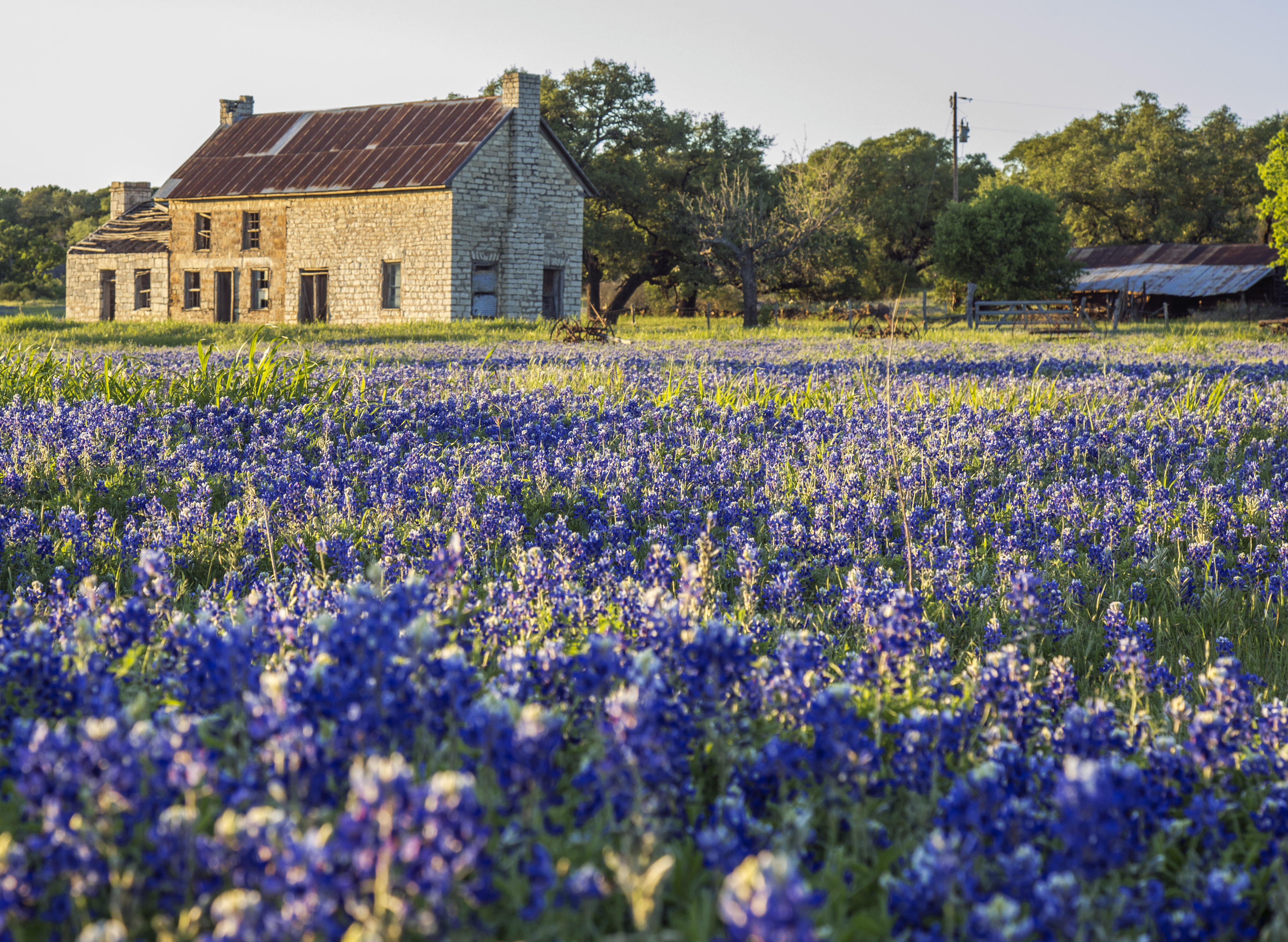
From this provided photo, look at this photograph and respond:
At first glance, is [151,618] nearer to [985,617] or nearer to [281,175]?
[985,617]

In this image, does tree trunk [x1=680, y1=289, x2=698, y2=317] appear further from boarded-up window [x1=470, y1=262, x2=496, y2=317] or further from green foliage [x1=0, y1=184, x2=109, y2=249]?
green foliage [x1=0, y1=184, x2=109, y2=249]

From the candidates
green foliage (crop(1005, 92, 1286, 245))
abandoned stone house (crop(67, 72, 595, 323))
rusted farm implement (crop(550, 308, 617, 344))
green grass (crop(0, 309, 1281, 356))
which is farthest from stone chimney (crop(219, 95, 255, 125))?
A: green foliage (crop(1005, 92, 1286, 245))

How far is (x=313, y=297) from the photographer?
36.8 meters

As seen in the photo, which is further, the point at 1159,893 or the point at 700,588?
the point at 700,588

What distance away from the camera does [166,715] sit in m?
1.97

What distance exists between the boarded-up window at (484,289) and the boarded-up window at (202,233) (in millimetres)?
12235

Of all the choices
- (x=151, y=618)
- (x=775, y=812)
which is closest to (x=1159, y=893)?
(x=775, y=812)

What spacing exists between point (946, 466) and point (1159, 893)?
4994 millimetres

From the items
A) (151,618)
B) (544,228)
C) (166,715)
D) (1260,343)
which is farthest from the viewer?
(544,228)

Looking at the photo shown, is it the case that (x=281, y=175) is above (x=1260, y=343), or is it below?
above

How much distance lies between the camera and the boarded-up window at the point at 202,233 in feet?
127

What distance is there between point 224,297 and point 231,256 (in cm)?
181

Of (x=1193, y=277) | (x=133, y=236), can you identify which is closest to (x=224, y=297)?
(x=133, y=236)

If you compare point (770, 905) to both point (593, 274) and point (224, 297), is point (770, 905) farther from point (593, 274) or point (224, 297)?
point (593, 274)
